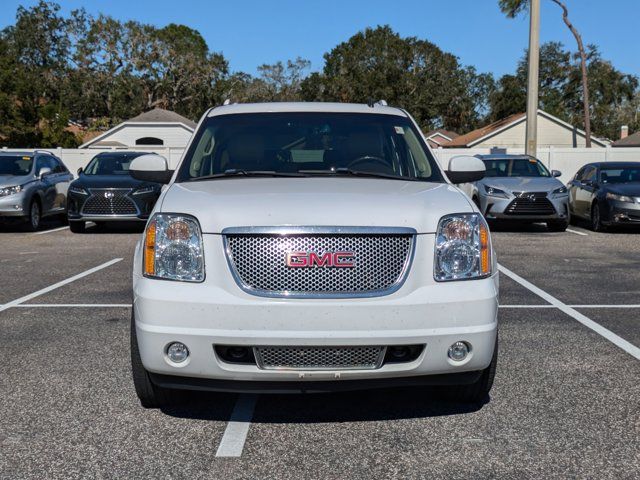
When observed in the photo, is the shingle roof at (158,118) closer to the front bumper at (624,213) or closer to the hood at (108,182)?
the hood at (108,182)

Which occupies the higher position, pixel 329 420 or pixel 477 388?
pixel 477 388

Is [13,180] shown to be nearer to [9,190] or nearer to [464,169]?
[9,190]

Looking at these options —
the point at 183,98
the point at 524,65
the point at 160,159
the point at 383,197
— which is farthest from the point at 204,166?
the point at 524,65

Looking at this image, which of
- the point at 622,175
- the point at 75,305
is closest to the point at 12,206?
the point at 75,305

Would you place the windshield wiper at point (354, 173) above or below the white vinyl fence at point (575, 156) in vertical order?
below

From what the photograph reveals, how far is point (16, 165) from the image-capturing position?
17.2 m

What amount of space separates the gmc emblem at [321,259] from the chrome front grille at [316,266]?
0.04 feet

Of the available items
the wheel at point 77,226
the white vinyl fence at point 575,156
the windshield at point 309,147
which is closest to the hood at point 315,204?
the windshield at point 309,147

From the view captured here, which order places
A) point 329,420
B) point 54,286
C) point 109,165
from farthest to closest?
point 109,165 → point 54,286 → point 329,420

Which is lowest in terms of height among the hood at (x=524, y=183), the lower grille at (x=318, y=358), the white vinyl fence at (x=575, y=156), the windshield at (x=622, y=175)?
the lower grille at (x=318, y=358)

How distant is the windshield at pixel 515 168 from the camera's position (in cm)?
1758

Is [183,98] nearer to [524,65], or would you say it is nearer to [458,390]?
Result: [524,65]

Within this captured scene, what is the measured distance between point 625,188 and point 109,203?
979 cm

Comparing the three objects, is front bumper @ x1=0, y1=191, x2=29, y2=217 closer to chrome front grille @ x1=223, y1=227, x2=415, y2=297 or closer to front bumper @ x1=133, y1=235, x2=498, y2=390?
front bumper @ x1=133, y1=235, x2=498, y2=390
